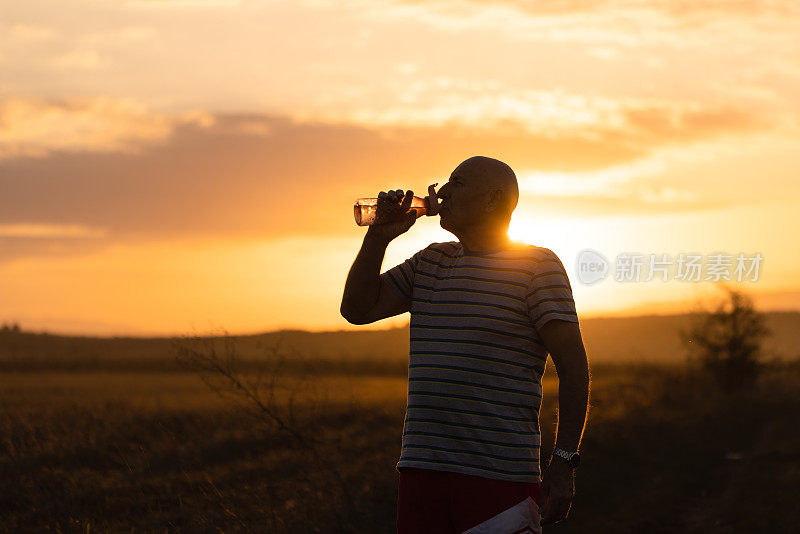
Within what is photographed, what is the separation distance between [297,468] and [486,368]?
9.46 metres

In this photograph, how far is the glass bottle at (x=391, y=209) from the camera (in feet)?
14.1

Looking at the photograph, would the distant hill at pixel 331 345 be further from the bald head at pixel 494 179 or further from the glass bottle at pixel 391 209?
the bald head at pixel 494 179

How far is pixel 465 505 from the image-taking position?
13.5 feet

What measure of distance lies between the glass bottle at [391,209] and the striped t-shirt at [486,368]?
0.35 meters

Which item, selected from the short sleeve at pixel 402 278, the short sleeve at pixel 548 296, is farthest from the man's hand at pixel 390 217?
the short sleeve at pixel 548 296

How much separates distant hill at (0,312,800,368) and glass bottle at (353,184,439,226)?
20.2 feet

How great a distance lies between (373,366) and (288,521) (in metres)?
54.8

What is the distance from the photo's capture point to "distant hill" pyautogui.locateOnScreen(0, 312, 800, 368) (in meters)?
24.8

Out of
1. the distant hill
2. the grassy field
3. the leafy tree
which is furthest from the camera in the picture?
the leafy tree

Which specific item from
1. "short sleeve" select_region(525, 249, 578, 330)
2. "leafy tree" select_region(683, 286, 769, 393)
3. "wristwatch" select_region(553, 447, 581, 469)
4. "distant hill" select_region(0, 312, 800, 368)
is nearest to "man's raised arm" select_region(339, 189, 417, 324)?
"short sleeve" select_region(525, 249, 578, 330)

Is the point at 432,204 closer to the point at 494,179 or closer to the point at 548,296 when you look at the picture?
the point at 494,179

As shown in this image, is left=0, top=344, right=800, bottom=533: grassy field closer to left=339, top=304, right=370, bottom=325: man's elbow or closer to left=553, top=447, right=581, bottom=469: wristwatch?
left=339, top=304, right=370, bottom=325: man's elbow

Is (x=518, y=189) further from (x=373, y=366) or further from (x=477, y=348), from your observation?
(x=373, y=366)

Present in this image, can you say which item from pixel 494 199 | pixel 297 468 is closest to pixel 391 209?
pixel 494 199
